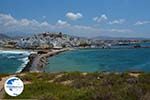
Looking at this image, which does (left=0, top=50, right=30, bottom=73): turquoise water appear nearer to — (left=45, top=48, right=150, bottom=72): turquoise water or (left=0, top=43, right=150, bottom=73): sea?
(left=0, top=43, right=150, bottom=73): sea

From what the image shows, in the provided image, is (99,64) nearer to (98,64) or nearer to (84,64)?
(98,64)

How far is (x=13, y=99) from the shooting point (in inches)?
451

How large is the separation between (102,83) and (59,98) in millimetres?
3966

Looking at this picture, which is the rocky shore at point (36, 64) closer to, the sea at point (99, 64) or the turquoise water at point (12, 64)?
the sea at point (99, 64)

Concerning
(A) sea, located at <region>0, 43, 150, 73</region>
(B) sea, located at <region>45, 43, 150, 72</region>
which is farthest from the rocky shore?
(B) sea, located at <region>45, 43, 150, 72</region>

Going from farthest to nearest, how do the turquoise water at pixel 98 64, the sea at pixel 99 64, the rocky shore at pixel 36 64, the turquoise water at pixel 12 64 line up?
the turquoise water at pixel 98 64, the sea at pixel 99 64, the turquoise water at pixel 12 64, the rocky shore at pixel 36 64

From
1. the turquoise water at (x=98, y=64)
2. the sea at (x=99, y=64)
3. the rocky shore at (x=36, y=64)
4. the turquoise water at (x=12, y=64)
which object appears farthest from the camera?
the turquoise water at (x=98, y=64)

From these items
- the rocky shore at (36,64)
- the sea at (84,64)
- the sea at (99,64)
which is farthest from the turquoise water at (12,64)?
the sea at (99,64)

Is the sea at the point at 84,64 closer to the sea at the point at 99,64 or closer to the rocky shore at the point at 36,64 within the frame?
the sea at the point at 99,64

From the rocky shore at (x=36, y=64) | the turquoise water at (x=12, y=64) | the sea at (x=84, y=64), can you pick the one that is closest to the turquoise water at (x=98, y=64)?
the sea at (x=84, y=64)

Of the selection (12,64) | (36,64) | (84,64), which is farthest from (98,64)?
(12,64)

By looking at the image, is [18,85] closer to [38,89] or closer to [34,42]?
[38,89]

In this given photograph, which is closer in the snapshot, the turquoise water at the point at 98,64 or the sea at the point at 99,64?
the sea at the point at 99,64

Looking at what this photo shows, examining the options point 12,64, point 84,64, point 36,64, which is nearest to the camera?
point 36,64
